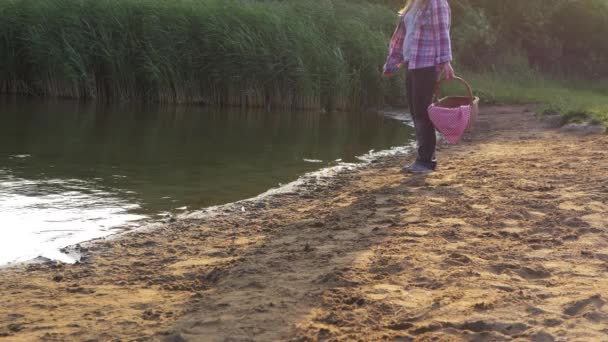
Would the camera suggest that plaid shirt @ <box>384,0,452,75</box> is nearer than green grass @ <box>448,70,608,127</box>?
Yes

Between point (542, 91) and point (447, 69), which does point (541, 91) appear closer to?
point (542, 91)

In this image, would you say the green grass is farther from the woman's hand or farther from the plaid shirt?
the plaid shirt

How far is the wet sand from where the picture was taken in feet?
11.4

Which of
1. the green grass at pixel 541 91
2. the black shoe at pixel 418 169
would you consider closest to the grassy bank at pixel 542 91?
the green grass at pixel 541 91

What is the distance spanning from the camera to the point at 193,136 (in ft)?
36.9

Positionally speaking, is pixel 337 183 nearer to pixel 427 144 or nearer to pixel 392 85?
pixel 427 144

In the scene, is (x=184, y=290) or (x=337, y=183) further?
(x=337, y=183)

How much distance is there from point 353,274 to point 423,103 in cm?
326

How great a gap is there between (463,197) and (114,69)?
10346 mm

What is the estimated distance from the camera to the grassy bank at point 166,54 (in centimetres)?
1516

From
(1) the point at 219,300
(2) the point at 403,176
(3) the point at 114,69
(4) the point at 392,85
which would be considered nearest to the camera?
(1) the point at 219,300

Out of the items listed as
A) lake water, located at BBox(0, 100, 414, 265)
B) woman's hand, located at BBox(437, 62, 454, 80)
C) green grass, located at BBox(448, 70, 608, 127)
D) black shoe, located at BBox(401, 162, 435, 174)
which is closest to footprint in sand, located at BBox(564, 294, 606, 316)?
lake water, located at BBox(0, 100, 414, 265)

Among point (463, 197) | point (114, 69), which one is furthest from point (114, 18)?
point (463, 197)

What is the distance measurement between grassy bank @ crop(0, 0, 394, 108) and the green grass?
3229 mm
